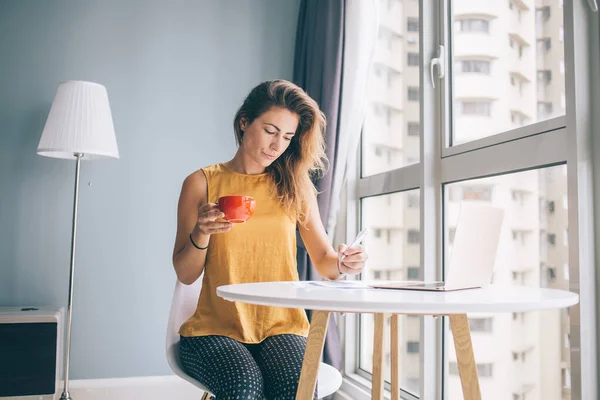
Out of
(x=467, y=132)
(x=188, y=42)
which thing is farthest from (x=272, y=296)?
(x=188, y=42)

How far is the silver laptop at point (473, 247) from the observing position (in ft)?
3.78

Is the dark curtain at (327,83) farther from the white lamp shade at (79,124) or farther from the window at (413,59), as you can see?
the white lamp shade at (79,124)

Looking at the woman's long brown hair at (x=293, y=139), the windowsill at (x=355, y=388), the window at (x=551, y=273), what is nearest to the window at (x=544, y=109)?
the window at (x=551, y=273)

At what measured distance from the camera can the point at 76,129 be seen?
266 centimetres

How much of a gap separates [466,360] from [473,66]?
1180 mm

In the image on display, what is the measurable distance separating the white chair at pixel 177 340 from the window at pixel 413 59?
1.18 m

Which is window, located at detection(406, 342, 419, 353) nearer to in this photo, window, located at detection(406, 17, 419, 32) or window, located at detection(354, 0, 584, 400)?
window, located at detection(354, 0, 584, 400)

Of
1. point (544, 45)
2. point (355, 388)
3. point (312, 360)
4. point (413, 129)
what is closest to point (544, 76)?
point (544, 45)

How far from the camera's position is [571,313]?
54.5 inches

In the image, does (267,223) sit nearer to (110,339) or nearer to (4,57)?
(110,339)

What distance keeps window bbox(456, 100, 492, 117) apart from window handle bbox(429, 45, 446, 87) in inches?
4.9

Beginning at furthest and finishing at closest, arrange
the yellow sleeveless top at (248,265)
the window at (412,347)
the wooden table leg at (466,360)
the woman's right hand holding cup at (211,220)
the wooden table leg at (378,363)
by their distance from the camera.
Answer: the window at (412,347)
the yellow sleeveless top at (248,265)
the wooden table leg at (378,363)
the woman's right hand holding cup at (211,220)
the wooden table leg at (466,360)

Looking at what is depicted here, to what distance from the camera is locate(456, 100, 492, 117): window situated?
1.94 m

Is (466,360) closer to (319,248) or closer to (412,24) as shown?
(319,248)
